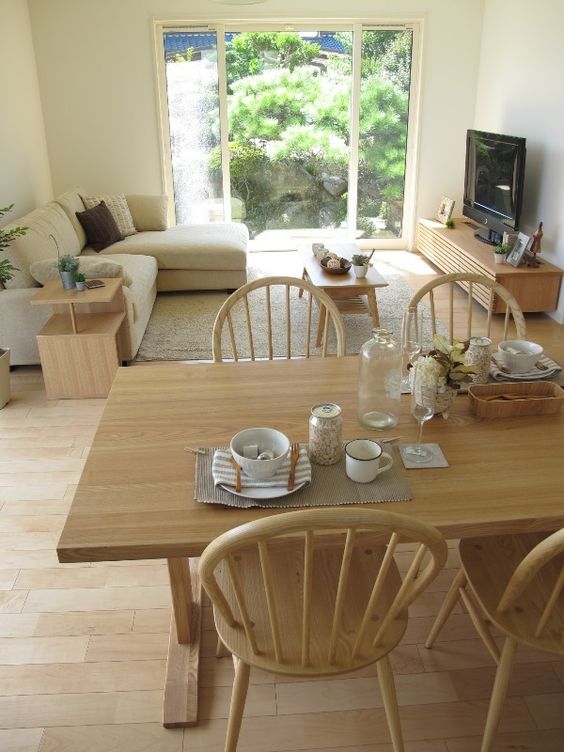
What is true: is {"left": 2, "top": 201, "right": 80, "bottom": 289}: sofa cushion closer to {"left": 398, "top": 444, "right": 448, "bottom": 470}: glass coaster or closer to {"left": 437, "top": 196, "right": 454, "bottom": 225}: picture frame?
{"left": 398, "top": 444, "right": 448, "bottom": 470}: glass coaster

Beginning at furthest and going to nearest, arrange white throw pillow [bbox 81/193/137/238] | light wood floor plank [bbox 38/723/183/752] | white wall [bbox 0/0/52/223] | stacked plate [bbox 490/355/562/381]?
white throw pillow [bbox 81/193/137/238]
white wall [bbox 0/0/52/223]
stacked plate [bbox 490/355/562/381]
light wood floor plank [bbox 38/723/183/752]

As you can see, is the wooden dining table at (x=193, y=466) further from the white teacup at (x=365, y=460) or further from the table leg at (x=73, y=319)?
the table leg at (x=73, y=319)

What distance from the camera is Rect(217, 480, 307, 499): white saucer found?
4.65 ft

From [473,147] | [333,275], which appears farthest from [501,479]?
[473,147]

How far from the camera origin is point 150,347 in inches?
167

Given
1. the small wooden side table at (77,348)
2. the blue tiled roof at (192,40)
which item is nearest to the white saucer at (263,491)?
the small wooden side table at (77,348)

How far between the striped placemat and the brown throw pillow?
4003mm

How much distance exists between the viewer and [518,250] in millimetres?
4547

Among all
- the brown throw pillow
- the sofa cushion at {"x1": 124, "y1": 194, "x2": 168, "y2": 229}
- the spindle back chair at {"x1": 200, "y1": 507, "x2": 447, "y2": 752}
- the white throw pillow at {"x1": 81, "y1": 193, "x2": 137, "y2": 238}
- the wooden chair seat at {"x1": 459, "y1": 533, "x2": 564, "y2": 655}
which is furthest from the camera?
the sofa cushion at {"x1": 124, "y1": 194, "x2": 168, "y2": 229}

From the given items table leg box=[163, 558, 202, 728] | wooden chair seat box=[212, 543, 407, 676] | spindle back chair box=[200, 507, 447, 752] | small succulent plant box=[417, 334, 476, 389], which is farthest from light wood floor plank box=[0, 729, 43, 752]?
small succulent plant box=[417, 334, 476, 389]

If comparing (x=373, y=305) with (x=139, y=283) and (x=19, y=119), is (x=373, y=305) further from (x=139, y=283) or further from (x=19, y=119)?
(x=19, y=119)

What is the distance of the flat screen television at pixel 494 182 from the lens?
188 inches

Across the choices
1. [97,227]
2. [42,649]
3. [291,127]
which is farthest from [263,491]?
[291,127]

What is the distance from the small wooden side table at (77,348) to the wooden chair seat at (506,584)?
2361 millimetres
